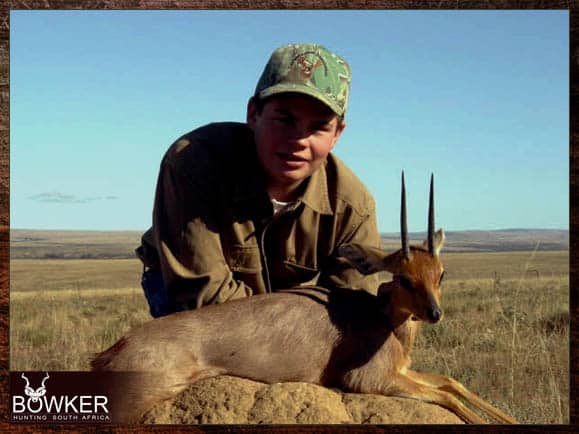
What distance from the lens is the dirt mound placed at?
16.9 ft

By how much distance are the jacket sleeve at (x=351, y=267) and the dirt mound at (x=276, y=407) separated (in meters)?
1.36

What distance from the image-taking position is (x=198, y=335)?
18.0ft

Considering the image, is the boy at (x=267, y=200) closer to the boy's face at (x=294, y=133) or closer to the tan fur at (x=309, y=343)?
the boy's face at (x=294, y=133)

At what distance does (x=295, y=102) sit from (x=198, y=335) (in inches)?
74.3

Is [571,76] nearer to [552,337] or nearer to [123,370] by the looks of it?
[123,370]

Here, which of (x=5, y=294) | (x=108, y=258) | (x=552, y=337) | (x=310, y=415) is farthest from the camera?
(x=108, y=258)

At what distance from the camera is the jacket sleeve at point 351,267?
21.7ft

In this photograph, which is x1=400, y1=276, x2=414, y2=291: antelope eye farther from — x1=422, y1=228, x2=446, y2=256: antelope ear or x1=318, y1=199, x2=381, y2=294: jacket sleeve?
x1=318, y1=199, x2=381, y2=294: jacket sleeve

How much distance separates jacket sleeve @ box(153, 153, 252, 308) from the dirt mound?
944 millimetres

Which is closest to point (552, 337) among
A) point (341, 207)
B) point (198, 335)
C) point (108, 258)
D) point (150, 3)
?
point (341, 207)

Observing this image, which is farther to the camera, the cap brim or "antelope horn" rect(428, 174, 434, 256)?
the cap brim

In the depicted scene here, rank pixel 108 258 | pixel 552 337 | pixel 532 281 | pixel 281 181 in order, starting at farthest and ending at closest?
pixel 108 258 < pixel 532 281 < pixel 552 337 < pixel 281 181

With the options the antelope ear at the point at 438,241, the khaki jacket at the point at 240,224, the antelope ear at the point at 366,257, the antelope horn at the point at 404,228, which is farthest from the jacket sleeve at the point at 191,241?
the antelope ear at the point at 438,241

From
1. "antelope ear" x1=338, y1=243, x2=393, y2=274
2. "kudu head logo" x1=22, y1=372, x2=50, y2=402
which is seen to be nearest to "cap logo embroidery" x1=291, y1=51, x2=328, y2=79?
"antelope ear" x1=338, y1=243, x2=393, y2=274
